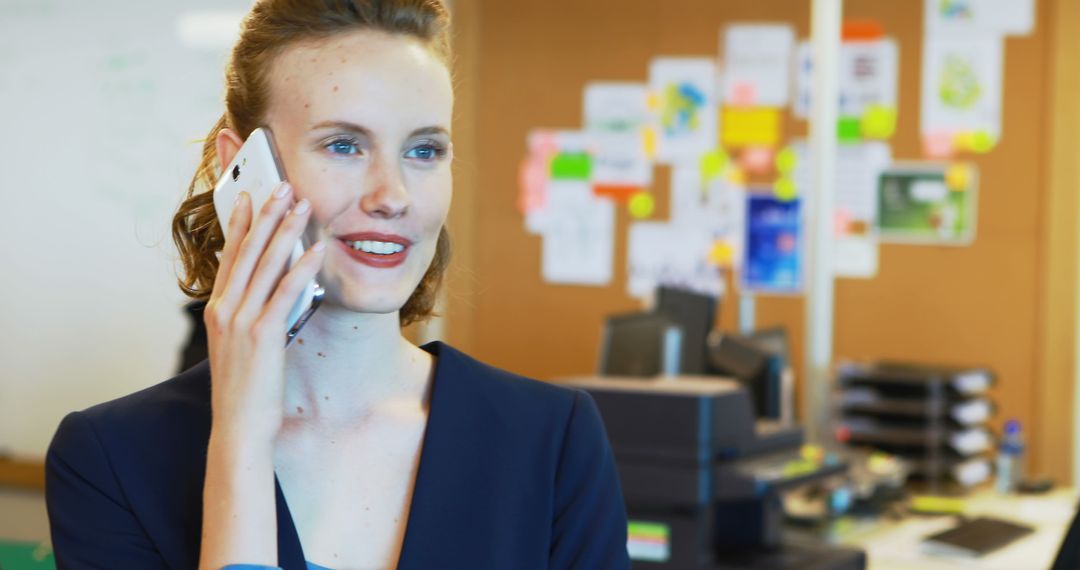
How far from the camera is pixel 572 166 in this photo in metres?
5.10

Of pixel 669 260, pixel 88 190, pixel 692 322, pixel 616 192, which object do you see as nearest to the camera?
pixel 692 322

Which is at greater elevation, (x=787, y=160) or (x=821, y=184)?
(x=787, y=160)

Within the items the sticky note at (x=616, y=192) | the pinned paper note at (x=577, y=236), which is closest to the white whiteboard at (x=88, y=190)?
the pinned paper note at (x=577, y=236)

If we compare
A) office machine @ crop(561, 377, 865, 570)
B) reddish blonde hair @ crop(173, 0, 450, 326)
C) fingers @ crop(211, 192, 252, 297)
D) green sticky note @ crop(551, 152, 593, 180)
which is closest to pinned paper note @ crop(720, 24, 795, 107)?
green sticky note @ crop(551, 152, 593, 180)

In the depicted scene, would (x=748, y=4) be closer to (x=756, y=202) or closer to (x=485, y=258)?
(x=756, y=202)

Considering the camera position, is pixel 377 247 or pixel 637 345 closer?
pixel 377 247

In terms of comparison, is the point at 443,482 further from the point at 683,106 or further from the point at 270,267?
the point at 683,106

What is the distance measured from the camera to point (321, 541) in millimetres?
1296

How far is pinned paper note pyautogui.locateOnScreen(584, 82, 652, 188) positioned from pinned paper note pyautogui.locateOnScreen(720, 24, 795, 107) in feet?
1.14

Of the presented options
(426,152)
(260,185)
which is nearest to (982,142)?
(426,152)

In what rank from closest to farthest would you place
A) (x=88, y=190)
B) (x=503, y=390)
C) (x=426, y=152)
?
(x=426, y=152) → (x=503, y=390) → (x=88, y=190)

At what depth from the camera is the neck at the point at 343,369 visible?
1.33m

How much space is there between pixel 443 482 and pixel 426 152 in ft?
1.11

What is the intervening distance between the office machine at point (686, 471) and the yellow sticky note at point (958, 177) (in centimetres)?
233
